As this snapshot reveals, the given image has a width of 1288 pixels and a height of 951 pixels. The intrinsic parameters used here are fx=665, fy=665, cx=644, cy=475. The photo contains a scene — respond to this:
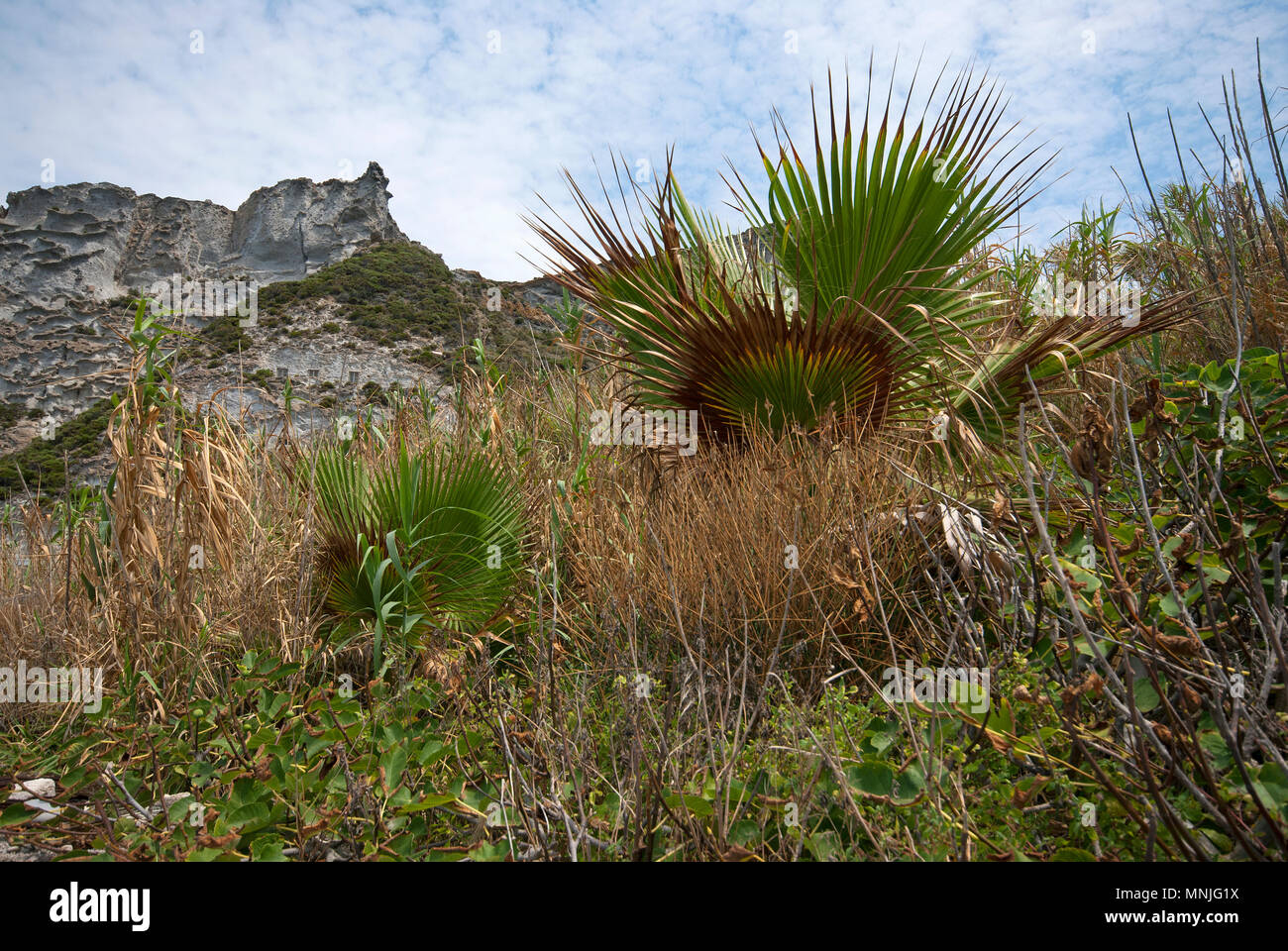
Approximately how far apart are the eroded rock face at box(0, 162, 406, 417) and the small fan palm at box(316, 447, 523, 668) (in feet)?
48.6

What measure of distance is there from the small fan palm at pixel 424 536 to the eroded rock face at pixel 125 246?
1481 cm

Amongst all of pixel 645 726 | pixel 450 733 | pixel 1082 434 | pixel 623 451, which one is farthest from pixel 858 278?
pixel 450 733

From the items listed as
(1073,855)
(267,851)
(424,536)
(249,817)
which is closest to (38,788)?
(249,817)

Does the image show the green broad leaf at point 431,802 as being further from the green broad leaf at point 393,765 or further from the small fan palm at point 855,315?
the small fan palm at point 855,315

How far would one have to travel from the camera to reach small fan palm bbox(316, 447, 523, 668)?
3422 mm

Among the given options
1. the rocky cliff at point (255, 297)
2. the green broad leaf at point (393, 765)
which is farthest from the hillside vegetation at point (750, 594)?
the rocky cliff at point (255, 297)

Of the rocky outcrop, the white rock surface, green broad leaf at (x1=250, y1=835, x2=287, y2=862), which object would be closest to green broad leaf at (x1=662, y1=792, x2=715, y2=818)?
green broad leaf at (x1=250, y1=835, x2=287, y2=862)

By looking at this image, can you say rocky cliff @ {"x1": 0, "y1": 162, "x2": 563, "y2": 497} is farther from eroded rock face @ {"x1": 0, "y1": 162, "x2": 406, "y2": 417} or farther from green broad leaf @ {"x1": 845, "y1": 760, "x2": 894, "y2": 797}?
green broad leaf @ {"x1": 845, "y1": 760, "x2": 894, "y2": 797}

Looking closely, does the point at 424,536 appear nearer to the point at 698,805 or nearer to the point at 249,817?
the point at 249,817

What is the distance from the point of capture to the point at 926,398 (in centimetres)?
350

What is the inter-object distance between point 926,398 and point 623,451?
1.98m

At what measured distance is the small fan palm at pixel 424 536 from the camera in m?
3.42

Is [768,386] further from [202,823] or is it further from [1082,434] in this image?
[202,823]

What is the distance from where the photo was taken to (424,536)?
350 cm
